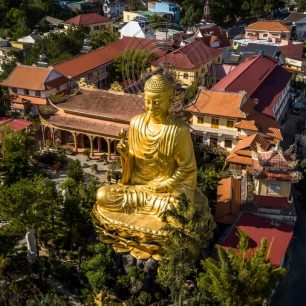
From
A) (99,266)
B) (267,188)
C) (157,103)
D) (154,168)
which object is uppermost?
(157,103)

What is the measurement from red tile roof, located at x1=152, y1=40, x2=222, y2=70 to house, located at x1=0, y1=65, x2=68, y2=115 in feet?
22.1

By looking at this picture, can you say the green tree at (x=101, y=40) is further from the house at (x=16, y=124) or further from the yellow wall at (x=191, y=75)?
the house at (x=16, y=124)

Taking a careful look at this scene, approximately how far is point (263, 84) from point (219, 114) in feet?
20.5

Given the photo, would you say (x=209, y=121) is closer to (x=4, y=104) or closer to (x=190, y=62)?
(x=190, y=62)

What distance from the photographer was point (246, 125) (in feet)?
73.5

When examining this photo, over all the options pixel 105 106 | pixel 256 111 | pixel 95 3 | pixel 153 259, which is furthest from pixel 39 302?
pixel 95 3

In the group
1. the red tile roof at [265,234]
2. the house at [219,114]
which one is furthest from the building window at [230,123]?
the red tile roof at [265,234]

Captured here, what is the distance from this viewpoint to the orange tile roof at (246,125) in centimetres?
2230

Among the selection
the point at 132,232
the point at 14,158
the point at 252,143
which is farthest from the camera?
the point at 252,143

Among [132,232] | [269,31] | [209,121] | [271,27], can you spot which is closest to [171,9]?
[271,27]

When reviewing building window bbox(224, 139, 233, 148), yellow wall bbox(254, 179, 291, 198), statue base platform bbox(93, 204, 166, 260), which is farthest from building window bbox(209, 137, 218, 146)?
statue base platform bbox(93, 204, 166, 260)

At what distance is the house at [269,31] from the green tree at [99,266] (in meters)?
35.7

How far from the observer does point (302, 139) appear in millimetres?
25672

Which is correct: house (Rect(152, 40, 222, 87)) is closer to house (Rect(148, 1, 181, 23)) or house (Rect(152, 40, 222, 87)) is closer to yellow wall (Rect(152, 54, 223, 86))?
yellow wall (Rect(152, 54, 223, 86))
